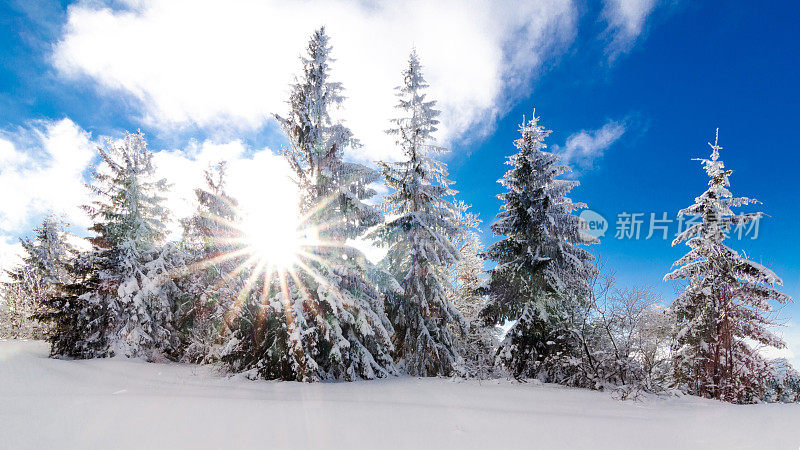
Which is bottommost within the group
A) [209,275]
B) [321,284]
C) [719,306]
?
[209,275]

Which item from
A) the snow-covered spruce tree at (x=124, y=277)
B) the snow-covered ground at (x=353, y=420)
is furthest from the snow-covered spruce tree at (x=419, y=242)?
the snow-covered spruce tree at (x=124, y=277)

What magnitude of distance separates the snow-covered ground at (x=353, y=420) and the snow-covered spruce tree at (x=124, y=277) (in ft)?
28.3

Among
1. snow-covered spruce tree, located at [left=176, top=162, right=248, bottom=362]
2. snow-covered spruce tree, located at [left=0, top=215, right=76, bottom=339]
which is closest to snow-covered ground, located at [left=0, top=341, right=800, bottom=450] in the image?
snow-covered spruce tree, located at [left=176, top=162, right=248, bottom=362]

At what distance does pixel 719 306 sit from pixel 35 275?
44605mm

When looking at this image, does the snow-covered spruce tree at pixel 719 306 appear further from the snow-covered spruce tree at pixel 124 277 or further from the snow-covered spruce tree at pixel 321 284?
the snow-covered spruce tree at pixel 124 277

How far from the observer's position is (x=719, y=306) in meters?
12.6

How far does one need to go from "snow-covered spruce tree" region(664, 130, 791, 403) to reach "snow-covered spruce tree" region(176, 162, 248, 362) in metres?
17.7

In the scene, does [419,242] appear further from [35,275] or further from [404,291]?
[35,275]

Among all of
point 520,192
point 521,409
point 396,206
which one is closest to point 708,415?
point 521,409

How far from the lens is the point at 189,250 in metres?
20.9

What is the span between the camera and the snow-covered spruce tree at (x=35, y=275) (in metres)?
26.6

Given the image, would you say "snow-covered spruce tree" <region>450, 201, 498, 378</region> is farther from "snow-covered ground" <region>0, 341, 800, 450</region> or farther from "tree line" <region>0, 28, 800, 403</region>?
"snow-covered ground" <region>0, 341, 800, 450</region>

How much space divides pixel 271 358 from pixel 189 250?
14000 millimetres

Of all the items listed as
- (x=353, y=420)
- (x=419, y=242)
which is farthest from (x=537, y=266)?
(x=353, y=420)
